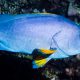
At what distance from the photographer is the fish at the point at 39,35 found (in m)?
3.37

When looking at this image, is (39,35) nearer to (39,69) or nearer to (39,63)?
(39,63)

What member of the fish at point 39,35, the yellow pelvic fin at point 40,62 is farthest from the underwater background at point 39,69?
the yellow pelvic fin at point 40,62

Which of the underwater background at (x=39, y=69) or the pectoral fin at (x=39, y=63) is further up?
the pectoral fin at (x=39, y=63)

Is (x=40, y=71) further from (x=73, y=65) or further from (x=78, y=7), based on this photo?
(x=78, y=7)

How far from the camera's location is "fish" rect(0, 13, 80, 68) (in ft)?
11.0

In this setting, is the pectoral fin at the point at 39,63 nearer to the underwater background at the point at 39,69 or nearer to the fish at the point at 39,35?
the fish at the point at 39,35

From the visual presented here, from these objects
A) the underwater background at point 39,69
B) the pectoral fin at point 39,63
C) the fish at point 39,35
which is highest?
the fish at point 39,35

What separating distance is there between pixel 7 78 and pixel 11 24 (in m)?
2.09

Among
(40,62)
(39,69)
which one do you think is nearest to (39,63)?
(40,62)

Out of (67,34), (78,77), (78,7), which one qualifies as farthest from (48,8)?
(67,34)

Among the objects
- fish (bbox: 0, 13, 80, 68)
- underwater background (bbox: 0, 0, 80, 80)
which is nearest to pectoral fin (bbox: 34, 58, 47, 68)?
fish (bbox: 0, 13, 80, 68)

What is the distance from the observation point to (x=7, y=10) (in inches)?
267

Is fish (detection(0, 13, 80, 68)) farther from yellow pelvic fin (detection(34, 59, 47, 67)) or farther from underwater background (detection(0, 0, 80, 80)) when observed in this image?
underwater background (detection(0, 0, 80, 80))

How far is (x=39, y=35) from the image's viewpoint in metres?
3.43
